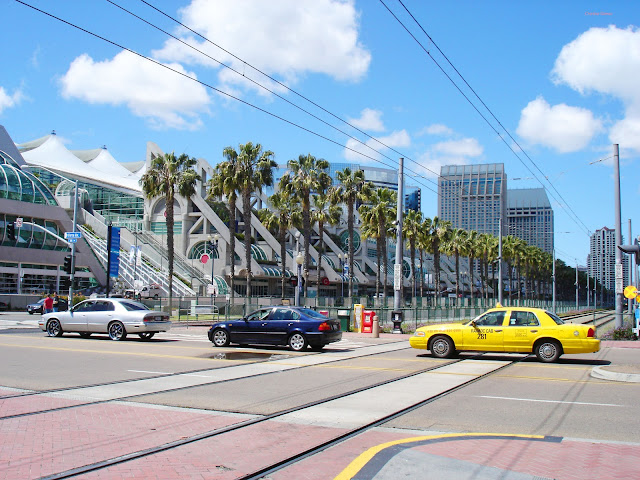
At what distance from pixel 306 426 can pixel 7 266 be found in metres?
56.4

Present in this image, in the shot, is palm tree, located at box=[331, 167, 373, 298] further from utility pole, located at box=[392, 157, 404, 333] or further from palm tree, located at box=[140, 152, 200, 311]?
utility pole, located at box=[392, 157, 404, 333]

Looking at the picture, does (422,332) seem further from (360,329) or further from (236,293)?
(236,293)

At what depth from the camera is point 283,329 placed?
19906 millimetres

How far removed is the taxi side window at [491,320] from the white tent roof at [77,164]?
2989 inches

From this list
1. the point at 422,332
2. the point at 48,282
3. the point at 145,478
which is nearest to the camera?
the point at 145,478

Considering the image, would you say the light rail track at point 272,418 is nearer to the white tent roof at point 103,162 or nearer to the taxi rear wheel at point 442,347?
the taxi rear wheel at point 442,347

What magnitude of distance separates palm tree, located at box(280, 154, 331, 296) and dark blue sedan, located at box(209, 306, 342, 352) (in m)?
30.6

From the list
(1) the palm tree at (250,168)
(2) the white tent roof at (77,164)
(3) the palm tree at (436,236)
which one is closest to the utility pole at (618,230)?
(1) the palm tree at (250,168)

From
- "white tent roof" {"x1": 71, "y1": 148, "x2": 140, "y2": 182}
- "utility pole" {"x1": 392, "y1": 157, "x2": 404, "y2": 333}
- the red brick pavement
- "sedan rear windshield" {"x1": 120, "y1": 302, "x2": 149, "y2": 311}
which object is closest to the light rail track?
the red brick pavement

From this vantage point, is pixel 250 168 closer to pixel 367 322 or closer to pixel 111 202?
pixel 367 322

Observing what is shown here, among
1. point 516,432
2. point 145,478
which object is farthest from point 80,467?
point 516,432

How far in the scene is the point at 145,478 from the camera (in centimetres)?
591

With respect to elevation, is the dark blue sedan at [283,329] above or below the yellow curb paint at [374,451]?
above

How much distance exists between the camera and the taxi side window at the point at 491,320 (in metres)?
17.4
